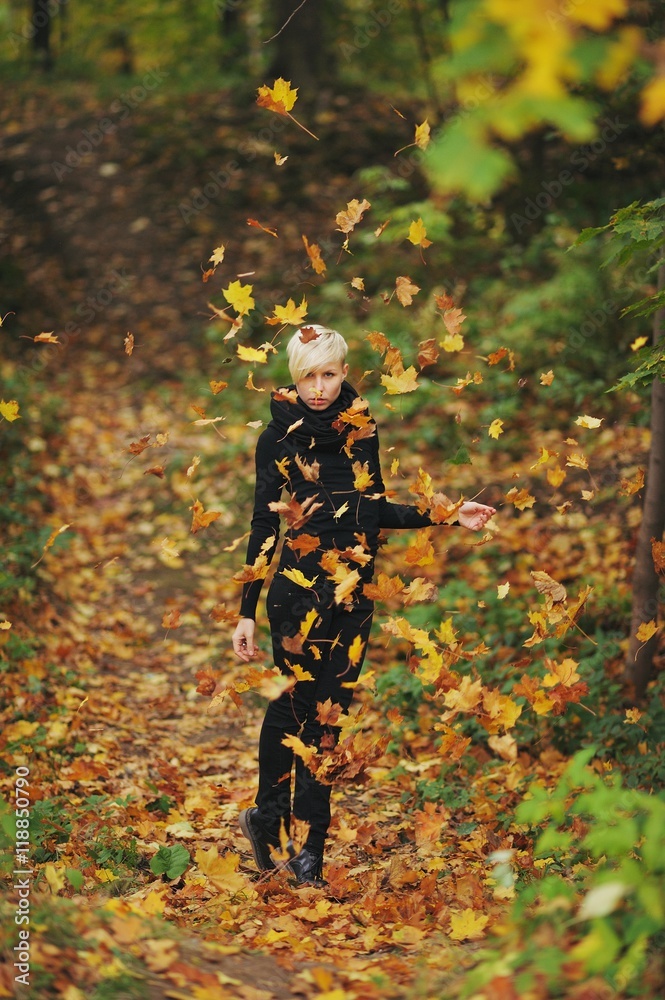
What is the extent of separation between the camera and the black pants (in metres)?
3.36

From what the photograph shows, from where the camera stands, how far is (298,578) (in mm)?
3262

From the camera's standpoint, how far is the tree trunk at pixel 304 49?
1387 cm

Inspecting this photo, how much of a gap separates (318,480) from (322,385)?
0.35 meters

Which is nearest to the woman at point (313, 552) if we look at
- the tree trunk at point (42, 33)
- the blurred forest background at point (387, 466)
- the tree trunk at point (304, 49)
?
the blurred forest background at point (387, 466)

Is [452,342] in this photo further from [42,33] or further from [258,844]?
[42,33]

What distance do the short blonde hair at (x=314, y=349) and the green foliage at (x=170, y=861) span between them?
1.84 meters

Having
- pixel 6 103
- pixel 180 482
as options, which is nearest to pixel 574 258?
pixel 180 482

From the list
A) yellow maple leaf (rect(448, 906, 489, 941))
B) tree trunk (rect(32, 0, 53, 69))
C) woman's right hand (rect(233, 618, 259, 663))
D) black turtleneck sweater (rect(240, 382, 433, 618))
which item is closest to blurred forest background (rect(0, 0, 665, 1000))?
yellow maple leaf (rect(448, 906, 489, 941))

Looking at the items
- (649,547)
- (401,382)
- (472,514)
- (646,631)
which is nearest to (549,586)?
(472,514)

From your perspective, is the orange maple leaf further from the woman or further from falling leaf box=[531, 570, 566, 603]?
falling leaf box=[531, 570, 566, 603]

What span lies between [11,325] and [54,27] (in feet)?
54.5

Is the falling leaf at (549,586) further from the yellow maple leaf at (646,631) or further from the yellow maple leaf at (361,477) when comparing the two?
the yellow maple leaf at (361,477)

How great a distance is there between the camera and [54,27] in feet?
78.0

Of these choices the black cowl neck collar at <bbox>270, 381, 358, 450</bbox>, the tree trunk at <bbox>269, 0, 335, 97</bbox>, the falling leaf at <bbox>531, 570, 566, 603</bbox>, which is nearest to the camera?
the black cowl neck collar at <bbox>270, 381, 358, 450</bbox>
